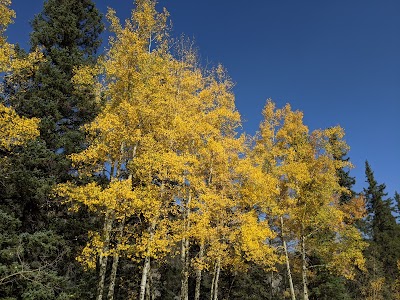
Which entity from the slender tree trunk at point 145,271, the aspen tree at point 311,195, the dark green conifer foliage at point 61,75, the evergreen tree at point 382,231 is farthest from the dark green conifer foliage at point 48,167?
the evergreen tree at point 382,231

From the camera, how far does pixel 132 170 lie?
11.8 metres

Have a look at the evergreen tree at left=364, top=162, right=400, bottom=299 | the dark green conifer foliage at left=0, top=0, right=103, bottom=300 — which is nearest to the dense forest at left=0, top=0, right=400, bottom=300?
the dark green conifer foliage at left=0, top=0, right=103, bottom=300

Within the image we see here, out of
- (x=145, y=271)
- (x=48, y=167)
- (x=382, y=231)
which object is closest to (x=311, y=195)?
(x=145, y=271)

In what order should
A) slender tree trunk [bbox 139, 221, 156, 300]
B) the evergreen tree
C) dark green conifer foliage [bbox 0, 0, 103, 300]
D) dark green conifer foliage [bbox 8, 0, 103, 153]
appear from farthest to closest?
the evergreen tree < dark green conifer foliage [bbox 8, 0, 103, 153] < slender tree trunk [bbox 139, 221, 156, 300] < dark green conifer foliage [bbox 0, 0, 103, 300]

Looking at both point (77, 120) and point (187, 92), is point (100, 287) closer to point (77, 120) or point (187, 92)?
point (77, 120)

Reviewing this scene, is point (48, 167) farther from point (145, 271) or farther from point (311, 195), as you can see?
point (311, 195)

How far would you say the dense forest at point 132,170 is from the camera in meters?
10.6

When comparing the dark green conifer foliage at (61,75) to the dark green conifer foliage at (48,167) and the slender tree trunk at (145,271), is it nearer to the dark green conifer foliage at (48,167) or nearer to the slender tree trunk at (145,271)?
the dark green conifer foliage at (48,167)

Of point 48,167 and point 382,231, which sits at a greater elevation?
point 382,231

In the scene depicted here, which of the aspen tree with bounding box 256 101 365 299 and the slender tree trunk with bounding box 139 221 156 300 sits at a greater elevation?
the aspen tree with bounding box 256 101 365 299

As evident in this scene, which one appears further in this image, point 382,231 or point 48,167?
point 382,231

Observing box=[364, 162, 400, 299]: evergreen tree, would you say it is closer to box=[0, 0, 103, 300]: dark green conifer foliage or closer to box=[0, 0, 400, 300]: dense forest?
box=[0, 0, 400, 300]: dense forest

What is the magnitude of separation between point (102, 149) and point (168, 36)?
6.76 m

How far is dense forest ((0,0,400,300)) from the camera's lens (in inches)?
419
